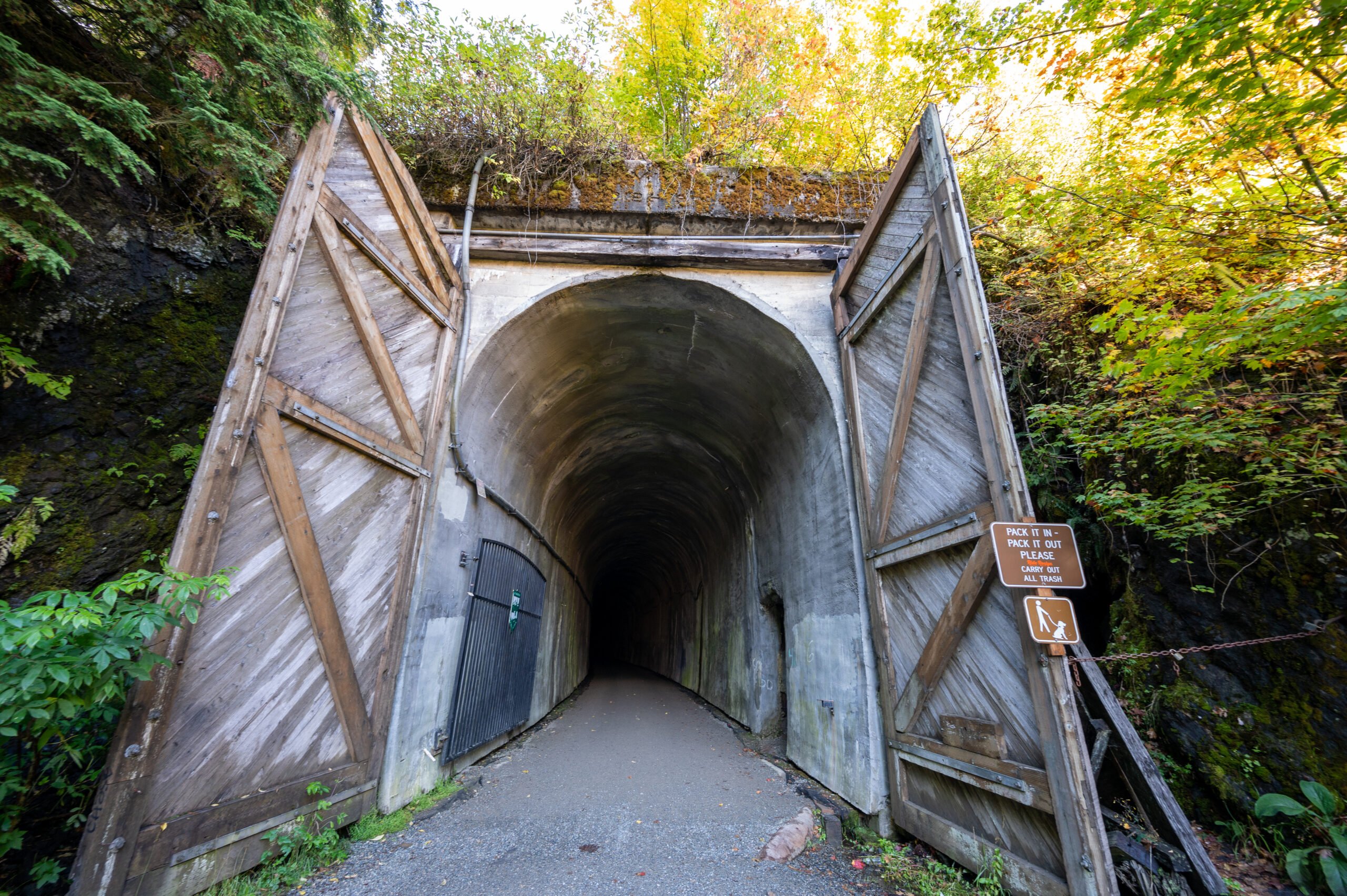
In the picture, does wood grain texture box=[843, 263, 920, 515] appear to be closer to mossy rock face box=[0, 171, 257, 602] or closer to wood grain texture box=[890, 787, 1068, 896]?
wood grain texture box=[890, 787, 1068, 896]

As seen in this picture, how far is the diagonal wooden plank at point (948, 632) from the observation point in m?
3.47

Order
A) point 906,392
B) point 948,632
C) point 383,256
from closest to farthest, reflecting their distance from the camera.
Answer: point 948,632 → point 906,392 → point 383,256

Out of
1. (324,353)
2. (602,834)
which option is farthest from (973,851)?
(324,353)

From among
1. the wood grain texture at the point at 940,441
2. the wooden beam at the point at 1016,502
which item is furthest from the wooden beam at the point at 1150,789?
the wood grain texture at the point at 940,441

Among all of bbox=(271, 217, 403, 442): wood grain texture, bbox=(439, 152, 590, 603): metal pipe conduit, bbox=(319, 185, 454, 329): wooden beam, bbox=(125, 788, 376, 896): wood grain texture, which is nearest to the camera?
bbox=(125, 788, 376, 896): wood grain texture

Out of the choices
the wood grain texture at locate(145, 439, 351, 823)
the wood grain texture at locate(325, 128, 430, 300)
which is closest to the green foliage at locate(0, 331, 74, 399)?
the wood grain texture at locate(145, 439, 351, 823)

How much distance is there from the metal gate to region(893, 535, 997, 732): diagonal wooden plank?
4.29 metres

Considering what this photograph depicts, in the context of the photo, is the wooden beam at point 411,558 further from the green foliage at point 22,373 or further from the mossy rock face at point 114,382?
the green foliage at point 22,373

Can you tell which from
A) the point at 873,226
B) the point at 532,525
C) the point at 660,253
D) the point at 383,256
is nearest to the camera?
the point at 383,256

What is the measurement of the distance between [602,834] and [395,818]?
1.66m

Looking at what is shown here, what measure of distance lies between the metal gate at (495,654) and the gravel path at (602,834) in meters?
0.47

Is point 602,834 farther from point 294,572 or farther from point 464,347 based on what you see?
point 464,347

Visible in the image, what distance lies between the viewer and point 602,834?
13.8 feet

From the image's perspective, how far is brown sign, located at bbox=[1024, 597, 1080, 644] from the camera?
2.93m
